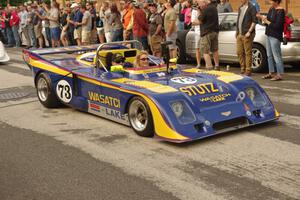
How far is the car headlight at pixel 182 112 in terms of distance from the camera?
18.4 feet

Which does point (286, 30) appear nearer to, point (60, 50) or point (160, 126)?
point (60, 50)

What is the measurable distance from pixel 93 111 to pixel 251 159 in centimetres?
281

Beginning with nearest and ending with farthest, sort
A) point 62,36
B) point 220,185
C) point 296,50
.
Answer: point 220,185, point 296,50, point 62,36

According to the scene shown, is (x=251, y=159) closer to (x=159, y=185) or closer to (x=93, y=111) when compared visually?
(x=159, y=185)

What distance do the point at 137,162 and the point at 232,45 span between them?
7.12m

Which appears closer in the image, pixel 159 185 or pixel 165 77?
pixel 159 185

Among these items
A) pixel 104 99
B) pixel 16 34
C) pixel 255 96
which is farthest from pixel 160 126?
pixel 16 34

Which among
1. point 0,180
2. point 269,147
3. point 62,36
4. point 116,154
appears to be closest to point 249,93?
point 269,147

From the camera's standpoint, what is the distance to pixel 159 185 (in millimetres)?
4422

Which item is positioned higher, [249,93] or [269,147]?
[249,93]

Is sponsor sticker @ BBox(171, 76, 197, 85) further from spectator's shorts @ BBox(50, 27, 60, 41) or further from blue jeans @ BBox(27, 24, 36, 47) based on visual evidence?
blue jeans @ BBox(27, 24, 36, 47)

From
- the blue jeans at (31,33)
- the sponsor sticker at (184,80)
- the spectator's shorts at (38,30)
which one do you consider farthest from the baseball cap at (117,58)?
the blue jeans at (31,33)

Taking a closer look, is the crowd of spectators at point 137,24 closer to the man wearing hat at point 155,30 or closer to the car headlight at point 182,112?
the man wearing hat at point 155,30

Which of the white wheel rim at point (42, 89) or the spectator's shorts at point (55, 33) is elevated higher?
the spectator's shorts at point (55, 33)
